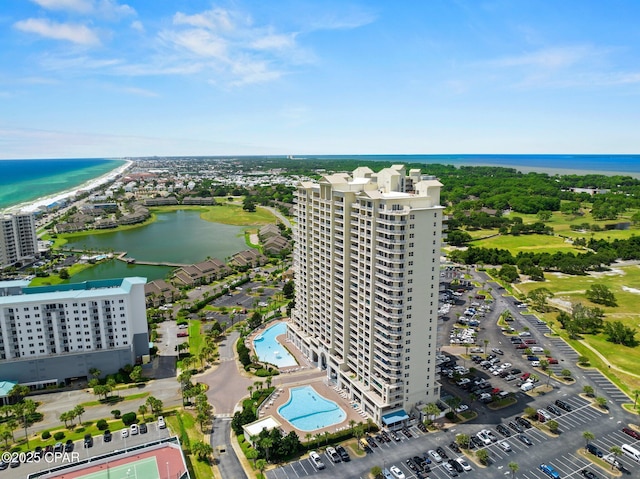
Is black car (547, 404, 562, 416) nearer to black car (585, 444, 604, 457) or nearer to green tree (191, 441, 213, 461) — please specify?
black car (585, 444, 604, 457)

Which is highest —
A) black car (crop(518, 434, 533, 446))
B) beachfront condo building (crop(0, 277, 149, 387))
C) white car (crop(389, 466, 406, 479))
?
beachfront condo building (crop(0, 277, 149, 387))

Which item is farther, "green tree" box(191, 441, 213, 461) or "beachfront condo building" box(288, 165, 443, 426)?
"beachfront condo building" box(288, 165, 443, 426)

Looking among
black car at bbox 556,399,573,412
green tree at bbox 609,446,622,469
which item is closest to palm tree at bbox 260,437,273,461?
green tree at bbox 609,446,622,469

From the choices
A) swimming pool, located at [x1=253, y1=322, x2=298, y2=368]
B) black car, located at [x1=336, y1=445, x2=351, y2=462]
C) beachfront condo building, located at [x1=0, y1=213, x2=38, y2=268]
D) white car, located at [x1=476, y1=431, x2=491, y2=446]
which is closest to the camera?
black car, located at [x1=336, y1=445, x2=351, y2=462]

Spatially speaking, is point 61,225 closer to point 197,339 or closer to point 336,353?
point 197,339

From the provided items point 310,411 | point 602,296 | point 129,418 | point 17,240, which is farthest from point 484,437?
point 17,240

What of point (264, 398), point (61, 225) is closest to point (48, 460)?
point (264, 398)
